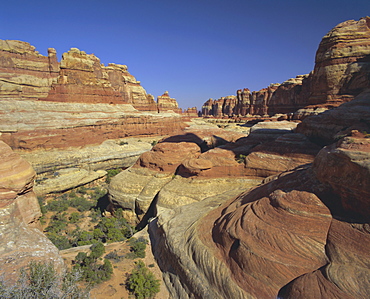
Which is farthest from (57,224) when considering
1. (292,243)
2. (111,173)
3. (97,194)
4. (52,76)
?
(52,76)

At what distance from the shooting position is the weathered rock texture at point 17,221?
7414mm

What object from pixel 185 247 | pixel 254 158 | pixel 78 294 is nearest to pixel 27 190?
pixel 78 294

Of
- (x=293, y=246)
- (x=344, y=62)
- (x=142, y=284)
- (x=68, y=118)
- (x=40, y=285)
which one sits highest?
(x=344, y=62)

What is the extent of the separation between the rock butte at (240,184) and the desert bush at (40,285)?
1195 mm

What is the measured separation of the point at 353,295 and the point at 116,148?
31955 mm

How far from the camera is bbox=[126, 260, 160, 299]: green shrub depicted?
312 inches

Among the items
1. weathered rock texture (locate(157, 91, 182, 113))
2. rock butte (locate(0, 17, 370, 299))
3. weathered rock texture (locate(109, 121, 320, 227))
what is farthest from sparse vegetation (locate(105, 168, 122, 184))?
weathered rock texture (locate(157, 91, 182, 113))

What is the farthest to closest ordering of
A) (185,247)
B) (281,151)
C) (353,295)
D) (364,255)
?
(281,151)
(185,247)
(364,255)
(353,295)

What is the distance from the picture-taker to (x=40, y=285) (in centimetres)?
639

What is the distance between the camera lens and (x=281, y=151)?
1502 centimetres

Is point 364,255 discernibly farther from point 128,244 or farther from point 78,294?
point 128,244

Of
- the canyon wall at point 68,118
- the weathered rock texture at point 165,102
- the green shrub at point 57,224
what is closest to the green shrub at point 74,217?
the green shrub at point 57,224

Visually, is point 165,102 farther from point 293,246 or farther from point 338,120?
point 293,246

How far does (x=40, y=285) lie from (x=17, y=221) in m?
3.88
